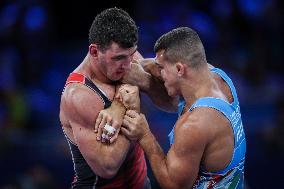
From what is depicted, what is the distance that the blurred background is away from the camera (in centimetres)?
955

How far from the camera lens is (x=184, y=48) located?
18.1ft

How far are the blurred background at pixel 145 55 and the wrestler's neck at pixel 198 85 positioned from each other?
150 inches

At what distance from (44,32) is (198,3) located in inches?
108

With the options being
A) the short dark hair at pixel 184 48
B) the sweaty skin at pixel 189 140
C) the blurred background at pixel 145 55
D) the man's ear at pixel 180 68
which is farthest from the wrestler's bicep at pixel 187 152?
the blurred background at pixel 145 55

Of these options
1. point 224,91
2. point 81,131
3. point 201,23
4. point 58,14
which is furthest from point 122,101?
point 58,14

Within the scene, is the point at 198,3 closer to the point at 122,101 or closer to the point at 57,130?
the point at 57,130

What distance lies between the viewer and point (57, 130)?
1073 cm

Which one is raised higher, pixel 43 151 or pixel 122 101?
pixel 122 101

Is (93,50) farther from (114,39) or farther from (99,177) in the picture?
(99,177)

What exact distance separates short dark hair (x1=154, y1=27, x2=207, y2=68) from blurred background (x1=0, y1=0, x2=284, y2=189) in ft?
13.0

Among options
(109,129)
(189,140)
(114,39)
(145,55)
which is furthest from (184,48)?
(145,55)

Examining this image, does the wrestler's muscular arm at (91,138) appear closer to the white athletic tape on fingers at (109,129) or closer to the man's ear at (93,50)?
the white athletic tape on fingers at (109,129)

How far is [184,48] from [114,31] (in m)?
0.59

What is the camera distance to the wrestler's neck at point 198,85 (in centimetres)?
557
